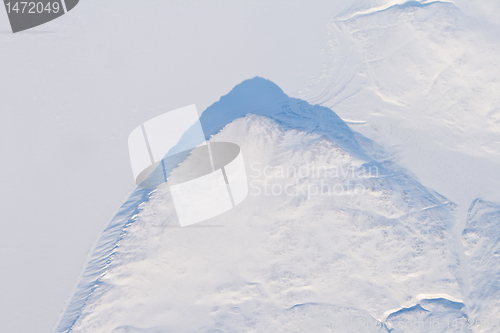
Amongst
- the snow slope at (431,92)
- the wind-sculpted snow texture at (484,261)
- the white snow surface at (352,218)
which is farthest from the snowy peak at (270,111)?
the wind-sculpted snow texture at (484,261)

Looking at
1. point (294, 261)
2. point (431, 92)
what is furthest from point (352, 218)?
point (431, 92)

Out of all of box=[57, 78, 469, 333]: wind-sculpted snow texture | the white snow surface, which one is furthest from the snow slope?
box=[57, 78, 469, 333]: wind-sculpted snow texture

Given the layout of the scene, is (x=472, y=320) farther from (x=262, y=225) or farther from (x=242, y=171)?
(x=242, y=171)

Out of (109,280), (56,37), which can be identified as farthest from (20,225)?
(56,37)

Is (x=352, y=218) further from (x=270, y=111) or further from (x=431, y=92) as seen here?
(x=431, y=92)

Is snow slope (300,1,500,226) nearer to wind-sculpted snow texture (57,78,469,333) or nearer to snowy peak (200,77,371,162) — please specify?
snowy peak (200,77,371,162)
